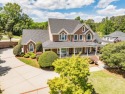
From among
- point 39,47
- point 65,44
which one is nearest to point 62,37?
point 65,44

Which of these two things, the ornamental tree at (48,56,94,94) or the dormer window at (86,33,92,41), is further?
the dormer window at (86,33,92,41)

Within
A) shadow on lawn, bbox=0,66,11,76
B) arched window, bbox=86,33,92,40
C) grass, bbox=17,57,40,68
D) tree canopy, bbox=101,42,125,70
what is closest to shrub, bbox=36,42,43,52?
grass, bbox=17,57,40,68

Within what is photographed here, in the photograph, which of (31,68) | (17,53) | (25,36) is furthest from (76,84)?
(25,36)

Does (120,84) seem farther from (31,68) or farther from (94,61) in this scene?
(31,68)

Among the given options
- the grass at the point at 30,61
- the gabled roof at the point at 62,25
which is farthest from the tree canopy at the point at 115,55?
the gabled roof at the point at 62,25

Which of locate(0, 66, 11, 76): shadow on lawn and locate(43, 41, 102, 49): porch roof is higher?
locate(43, 41, 102, 49): porch roof

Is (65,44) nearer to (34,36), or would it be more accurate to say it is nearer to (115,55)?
(34,36)

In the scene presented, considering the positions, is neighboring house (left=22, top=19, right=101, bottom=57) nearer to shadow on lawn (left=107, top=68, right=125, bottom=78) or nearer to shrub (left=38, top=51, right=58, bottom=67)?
shrub (left=38, top=51, right=58, bottom=67)
